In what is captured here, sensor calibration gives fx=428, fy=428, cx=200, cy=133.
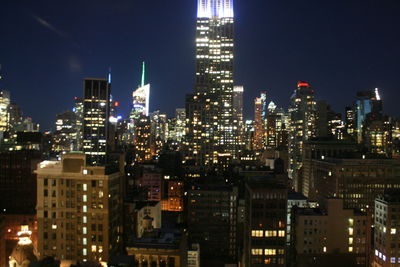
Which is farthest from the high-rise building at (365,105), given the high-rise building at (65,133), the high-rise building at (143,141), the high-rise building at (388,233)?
the high-rise building at (388,233)

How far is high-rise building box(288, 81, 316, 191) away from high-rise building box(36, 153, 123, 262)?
120605 millimetres

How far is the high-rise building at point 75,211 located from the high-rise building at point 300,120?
120605 mm

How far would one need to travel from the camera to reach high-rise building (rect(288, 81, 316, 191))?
161m

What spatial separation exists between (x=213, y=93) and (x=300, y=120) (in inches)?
1539

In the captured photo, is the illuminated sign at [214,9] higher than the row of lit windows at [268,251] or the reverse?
higher

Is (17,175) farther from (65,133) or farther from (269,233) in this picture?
(65,133)

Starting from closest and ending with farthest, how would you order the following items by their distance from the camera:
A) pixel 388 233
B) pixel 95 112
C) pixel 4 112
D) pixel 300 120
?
1. pixel 388 233
2. pixel 95 112
3. pixel 4 112
4. pixel 300 120

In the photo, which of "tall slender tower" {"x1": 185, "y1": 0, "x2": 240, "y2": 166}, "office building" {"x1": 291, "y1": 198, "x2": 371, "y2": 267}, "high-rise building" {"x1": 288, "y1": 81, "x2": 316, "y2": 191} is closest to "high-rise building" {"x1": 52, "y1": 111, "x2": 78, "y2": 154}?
"tall slender tower" {"x1": 185, "y1": 0, "x2": 240, "y2": 166}

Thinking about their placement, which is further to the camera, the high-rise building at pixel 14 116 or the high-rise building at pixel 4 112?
the high-rise building at pixel 14 116

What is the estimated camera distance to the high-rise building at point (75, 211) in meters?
42.1

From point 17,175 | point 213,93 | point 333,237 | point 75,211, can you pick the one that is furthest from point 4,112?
point 333,237

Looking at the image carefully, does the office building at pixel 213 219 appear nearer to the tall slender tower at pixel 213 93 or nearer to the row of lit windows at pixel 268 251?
the row of lit windows at pixel 268 251

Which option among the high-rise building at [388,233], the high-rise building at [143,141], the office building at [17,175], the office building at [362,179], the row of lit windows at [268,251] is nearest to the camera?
the row of lit windows at [268,251]

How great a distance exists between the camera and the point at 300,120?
17088cm
